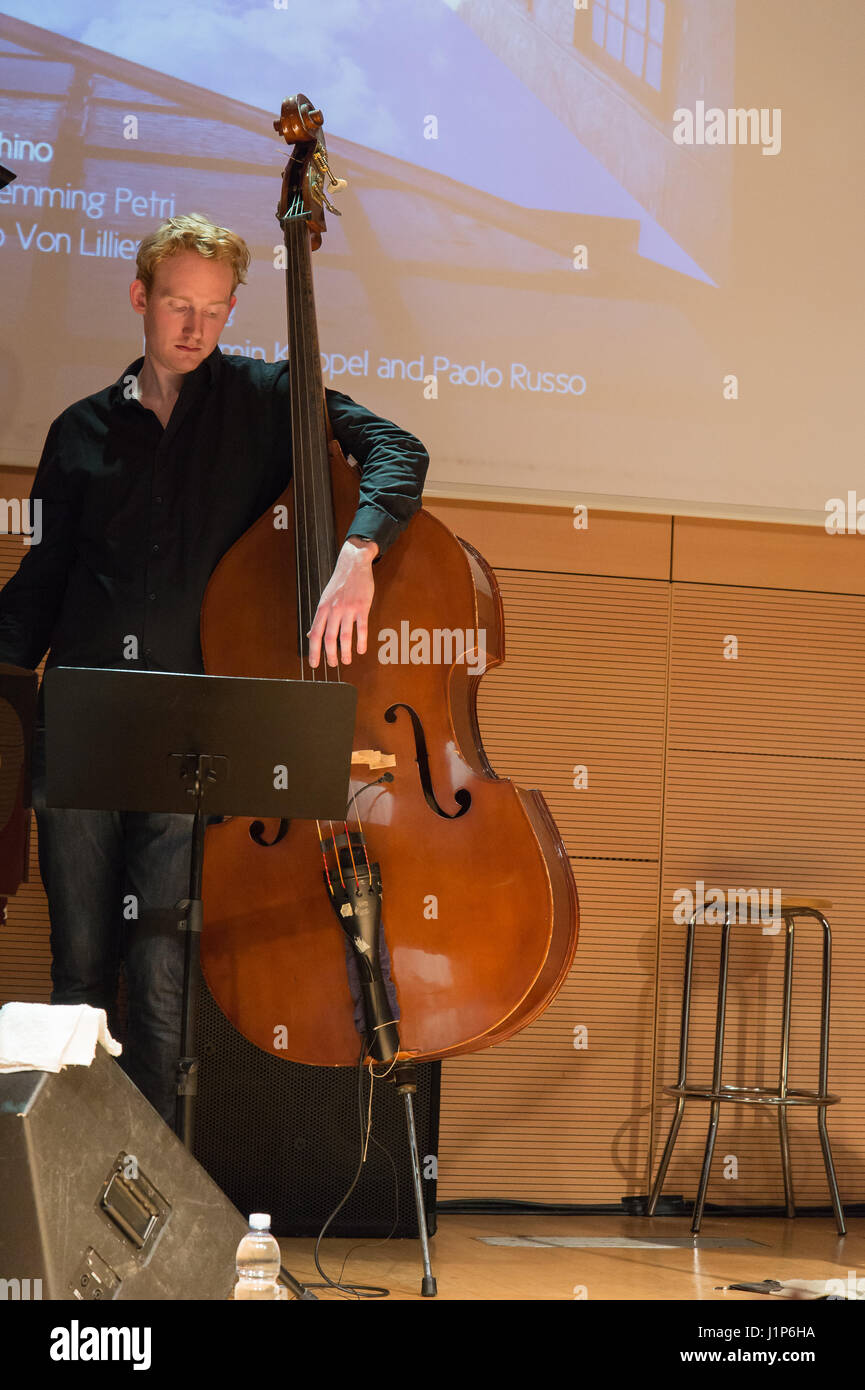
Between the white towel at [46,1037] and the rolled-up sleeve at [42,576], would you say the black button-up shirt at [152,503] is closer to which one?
the rolled-up sleeve at [42,576]

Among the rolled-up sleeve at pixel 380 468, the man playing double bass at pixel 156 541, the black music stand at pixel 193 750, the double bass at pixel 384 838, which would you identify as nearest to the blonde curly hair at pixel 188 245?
the man playing double bass at pixel 156 541

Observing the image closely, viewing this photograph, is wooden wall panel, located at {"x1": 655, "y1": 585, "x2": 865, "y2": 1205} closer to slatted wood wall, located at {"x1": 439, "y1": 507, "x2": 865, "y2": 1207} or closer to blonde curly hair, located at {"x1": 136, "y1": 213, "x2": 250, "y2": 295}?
slatted wood wall, located at {"x1": 439, "y1": 507, "x2": 865, "y2": 1207}

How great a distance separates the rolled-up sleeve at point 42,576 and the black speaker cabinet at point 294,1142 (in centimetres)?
89

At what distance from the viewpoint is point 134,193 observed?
3.47 meters

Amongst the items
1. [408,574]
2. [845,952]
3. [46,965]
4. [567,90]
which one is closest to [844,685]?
[845,952]

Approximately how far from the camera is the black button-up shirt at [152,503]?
2.46m

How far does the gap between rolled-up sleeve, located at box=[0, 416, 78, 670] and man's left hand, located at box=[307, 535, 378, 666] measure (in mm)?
532

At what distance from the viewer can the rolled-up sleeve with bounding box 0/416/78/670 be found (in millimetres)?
2504

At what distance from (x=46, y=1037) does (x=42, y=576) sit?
1039 mm

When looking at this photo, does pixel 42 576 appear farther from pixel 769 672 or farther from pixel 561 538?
pixel 769 672

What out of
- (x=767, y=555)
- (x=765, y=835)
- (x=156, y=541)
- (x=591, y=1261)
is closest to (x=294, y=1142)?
(x=591, y=1261)

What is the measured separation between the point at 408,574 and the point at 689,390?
1689 millimetres

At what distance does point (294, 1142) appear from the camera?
302 centimetres
